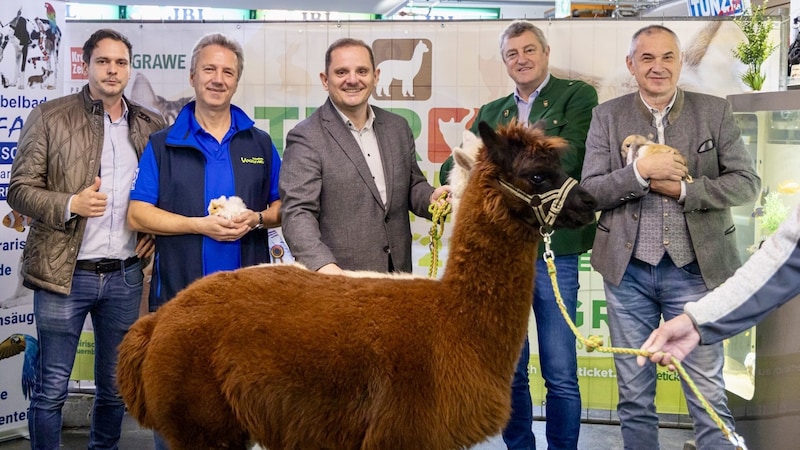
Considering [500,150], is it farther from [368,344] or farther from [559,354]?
[559,354]

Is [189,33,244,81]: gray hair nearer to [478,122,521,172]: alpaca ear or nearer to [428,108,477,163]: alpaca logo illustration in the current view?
[478,122,521,172]: alpaca ear

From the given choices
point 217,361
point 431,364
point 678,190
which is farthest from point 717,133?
point 217,361

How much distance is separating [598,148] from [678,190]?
446 millimetres

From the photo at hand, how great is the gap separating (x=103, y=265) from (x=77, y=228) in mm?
219

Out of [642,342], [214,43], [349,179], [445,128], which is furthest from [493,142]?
[445,128]

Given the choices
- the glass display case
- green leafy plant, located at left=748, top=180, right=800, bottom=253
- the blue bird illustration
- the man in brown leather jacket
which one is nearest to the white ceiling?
the blue bird illustration

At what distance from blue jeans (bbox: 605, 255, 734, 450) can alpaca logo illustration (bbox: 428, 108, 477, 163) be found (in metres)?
2.13

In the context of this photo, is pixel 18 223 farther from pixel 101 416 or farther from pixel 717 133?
pixel 717 133

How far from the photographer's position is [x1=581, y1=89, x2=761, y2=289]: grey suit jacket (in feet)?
11.6

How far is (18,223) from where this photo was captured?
5117 mm

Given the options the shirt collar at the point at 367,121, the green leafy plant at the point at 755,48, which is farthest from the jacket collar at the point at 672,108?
the shirt collar at the point at 367,121

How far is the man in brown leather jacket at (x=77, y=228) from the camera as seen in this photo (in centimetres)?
388

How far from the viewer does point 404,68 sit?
5.63 metres

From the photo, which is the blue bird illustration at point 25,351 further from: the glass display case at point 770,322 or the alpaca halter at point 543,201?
the glass display case at point 770,322
